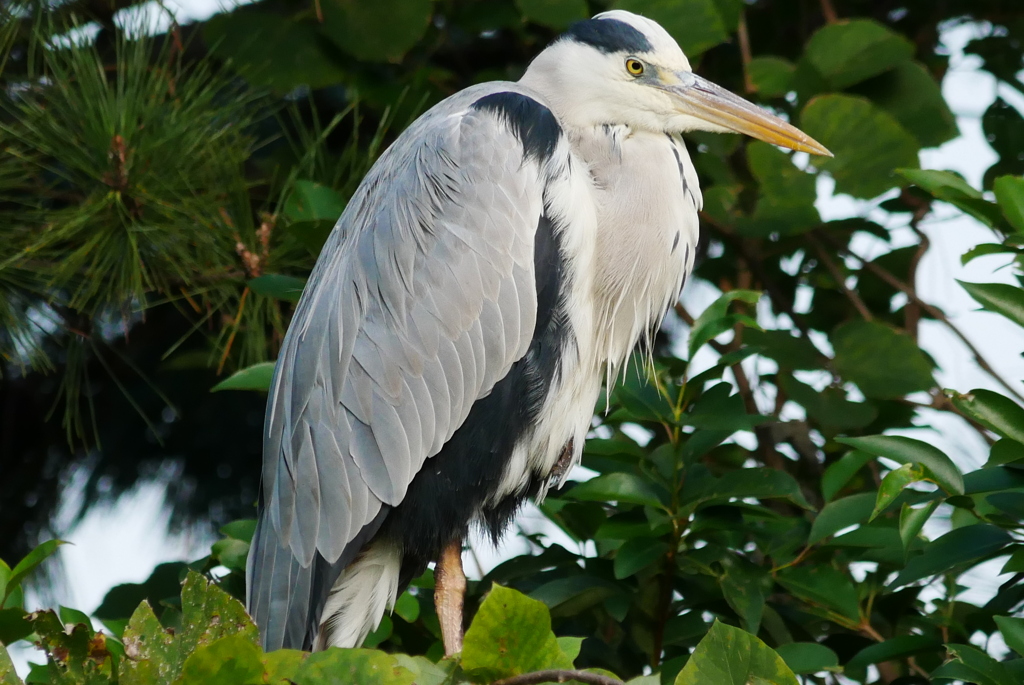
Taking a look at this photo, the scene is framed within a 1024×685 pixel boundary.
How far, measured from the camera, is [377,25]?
2.70m

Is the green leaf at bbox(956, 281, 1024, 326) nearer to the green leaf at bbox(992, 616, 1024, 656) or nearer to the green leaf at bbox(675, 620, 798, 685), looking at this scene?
the green leaf at bbox(992, 616, 1024, 656)

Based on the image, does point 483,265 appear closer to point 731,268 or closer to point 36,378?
point 731,268

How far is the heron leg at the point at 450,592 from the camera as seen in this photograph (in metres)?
2.16

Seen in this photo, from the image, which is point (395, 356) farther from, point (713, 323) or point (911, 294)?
point (911, 294)

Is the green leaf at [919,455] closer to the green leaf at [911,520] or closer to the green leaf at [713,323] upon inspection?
the green leaf at [911,520]

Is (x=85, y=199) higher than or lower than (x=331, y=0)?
lower

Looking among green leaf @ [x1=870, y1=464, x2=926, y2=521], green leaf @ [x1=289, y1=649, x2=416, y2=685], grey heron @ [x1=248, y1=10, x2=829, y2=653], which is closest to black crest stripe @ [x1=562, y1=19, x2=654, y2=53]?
grey heron @ [x1=248, y1=10, x2=829, y2=653]

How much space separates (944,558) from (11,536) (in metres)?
2.66

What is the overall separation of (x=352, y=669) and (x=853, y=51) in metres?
1.99

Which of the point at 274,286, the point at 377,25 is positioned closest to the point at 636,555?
the point at 274,286

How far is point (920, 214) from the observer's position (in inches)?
125

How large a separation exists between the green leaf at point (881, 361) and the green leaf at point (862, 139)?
333 millimetres

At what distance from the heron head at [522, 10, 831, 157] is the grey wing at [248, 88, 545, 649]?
26 centimetres

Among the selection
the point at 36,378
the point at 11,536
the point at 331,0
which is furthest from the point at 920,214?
the point at 11,536
